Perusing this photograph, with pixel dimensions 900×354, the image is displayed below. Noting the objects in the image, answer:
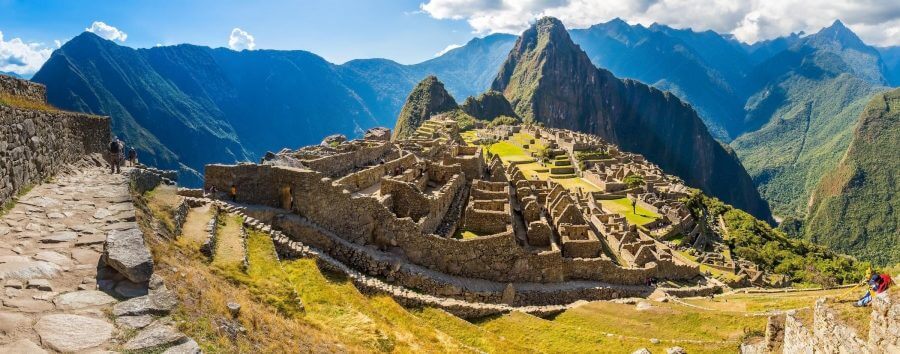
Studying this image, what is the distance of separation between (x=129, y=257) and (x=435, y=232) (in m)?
16.9

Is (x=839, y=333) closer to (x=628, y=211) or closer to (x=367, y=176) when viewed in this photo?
(x=367, y=176)

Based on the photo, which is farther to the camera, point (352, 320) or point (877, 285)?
point (352, 320)

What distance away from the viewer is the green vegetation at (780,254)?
2165 inches

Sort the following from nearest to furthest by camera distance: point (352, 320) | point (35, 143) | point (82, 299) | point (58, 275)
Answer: point (82, 299) → point (58, 275) → point (35, 143) → point (352, 320)

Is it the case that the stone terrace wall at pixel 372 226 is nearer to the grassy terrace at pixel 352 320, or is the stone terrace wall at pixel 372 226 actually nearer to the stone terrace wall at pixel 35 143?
the grassy terrace at pixel 352 320

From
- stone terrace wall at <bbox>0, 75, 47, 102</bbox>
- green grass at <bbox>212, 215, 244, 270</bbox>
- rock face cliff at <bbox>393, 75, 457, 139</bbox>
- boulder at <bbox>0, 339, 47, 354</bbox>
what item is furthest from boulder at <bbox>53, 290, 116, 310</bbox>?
rock face cliff at <bbox>393, 75, 457, 139</bbox>

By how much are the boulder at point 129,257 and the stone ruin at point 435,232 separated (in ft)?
36.7

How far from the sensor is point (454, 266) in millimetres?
23156

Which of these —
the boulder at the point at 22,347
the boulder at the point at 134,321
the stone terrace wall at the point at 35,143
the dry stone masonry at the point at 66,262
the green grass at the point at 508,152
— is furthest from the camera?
the green grass at the point at 508,152

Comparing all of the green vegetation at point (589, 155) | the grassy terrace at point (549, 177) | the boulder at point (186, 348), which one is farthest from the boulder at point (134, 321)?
the green vegetation at point (589, 155)

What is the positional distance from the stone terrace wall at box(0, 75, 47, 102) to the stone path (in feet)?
17.5

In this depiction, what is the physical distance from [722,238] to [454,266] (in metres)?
53.7

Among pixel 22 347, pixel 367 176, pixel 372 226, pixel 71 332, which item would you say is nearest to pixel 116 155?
pixel 372 226

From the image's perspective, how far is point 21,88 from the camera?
16703mm
